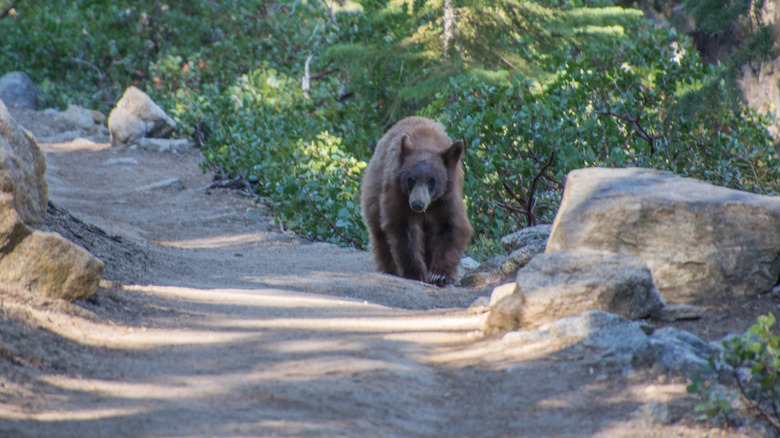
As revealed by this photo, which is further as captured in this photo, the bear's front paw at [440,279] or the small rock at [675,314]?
the bear's front paw at [440,279]

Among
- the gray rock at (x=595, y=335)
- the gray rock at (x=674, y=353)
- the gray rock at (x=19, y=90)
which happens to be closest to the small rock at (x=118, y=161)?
the gray rock at (x=19, y=90)

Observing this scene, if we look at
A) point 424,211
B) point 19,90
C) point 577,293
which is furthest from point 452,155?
point 19,90

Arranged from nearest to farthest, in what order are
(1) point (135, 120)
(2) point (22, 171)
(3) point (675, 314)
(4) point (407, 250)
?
(3) point (675, 314) < (2) point (22, 171) < (4) point (407, 250) < (1) point (135, 120)

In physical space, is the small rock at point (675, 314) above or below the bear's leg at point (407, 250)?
above

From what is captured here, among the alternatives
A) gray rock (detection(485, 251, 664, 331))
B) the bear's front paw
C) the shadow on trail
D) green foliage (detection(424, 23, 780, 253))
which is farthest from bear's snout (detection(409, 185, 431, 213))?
gray rock (detection(485, 251, 664, 331))

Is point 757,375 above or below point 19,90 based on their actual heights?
below

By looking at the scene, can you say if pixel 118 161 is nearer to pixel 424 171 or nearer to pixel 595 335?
pixel 424 171

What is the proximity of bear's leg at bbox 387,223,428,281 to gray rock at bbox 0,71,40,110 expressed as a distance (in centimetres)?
1759

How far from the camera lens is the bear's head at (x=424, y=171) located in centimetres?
630

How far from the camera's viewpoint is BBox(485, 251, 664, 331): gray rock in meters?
3.63

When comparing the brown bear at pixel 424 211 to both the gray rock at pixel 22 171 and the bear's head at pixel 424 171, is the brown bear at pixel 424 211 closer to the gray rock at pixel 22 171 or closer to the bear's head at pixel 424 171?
the bear's head at pixel 424 171

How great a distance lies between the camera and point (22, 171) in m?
3.99

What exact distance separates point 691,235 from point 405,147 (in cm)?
301

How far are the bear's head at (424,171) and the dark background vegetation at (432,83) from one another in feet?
3.64
